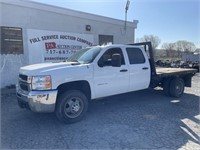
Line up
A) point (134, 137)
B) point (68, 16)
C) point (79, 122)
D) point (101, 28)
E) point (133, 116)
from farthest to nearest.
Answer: point (101, 28) < point (68, 16) < point (133, 116) < point (79, 122) < point (134, 137)

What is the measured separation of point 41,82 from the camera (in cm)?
460

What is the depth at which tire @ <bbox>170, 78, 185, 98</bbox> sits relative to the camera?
779 centimetres

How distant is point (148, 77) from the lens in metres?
6.88

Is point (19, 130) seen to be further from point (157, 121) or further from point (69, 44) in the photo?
point (69, 44)

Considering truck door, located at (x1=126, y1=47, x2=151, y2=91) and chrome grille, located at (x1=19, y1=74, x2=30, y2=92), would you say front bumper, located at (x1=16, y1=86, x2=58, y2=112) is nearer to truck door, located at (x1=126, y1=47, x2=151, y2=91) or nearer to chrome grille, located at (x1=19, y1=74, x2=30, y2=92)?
chrome grille, located at (x1=19, y1=74, x2=30, y2=92)

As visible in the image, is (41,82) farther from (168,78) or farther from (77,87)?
(168,78)

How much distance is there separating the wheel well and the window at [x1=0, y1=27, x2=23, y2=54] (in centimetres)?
569

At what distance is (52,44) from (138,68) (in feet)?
20.0

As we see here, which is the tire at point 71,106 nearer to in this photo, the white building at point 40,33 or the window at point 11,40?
the white building at point 40,33

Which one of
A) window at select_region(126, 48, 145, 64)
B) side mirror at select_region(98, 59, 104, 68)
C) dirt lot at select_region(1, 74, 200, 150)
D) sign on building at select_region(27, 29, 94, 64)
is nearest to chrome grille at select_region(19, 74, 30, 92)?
dirt lot at select_region(1, 74, 200, 150)

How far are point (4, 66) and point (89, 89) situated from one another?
583 cm

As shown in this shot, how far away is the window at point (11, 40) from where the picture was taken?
30.3 ft

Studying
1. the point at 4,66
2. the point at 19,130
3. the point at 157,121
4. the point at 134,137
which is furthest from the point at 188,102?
the point at 4,66

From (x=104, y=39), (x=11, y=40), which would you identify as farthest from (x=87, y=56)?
(x=104, y=39)
